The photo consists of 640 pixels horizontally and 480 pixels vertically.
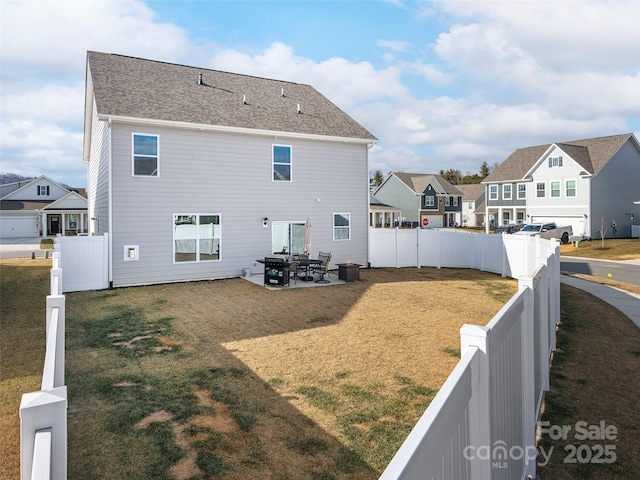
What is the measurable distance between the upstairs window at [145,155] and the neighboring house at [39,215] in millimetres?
34094

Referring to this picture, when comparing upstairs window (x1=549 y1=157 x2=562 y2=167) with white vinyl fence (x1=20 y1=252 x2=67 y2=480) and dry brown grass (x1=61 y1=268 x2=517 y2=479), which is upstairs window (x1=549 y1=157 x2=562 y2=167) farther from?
white vinyl fence (x1=20 y1=252 x2=67 y2=480)

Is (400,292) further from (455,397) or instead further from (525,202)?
(525,202)

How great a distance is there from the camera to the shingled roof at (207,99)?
1525 centimetres

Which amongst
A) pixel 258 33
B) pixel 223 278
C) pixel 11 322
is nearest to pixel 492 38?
pixel 258 33

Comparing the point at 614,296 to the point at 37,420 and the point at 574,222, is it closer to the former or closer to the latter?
the point at 37,420

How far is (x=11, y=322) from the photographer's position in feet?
32.3

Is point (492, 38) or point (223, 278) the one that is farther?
point (223, 278)

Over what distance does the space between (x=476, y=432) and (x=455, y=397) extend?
62cm

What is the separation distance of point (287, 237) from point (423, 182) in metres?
41.2

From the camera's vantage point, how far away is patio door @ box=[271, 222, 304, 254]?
1733 cm

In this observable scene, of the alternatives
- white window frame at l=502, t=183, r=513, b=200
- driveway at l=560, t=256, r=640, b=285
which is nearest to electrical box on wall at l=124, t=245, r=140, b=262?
driveway at l=560, t=256, r=640, b=285

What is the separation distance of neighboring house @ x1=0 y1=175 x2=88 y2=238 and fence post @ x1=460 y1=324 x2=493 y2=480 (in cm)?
4852

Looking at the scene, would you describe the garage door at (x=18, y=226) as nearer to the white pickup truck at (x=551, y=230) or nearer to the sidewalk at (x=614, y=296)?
the white pickup truck at (x=551, y=230)

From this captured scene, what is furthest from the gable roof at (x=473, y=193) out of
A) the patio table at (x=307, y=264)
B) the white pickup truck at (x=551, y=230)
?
the patio table at (x=307, y=264)
